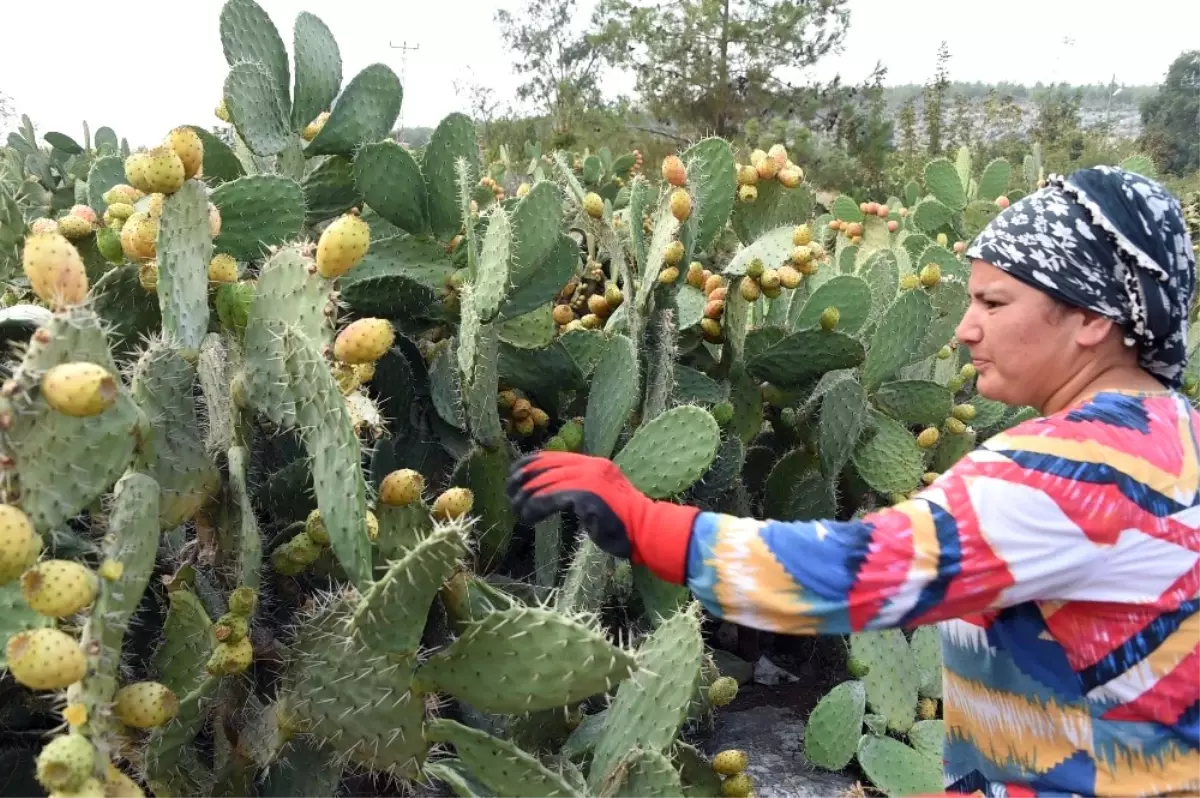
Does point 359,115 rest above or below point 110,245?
above

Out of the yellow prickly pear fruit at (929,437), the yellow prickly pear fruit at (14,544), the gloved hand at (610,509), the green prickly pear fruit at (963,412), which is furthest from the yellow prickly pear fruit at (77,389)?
the green prickly pear fruit at (963,412)

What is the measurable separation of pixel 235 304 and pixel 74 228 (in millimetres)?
551

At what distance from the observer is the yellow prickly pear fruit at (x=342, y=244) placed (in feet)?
3.89

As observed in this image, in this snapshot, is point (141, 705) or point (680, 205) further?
point (680, 205)

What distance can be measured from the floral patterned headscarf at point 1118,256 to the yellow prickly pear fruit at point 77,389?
3.43ft

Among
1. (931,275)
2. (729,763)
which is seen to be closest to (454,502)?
(729,763)

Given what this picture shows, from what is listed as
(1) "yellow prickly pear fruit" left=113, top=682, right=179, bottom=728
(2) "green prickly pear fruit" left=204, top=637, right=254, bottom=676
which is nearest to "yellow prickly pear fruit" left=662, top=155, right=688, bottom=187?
(2) "green prickly pear fruit" left=204, top=637, right=254, bottom=676

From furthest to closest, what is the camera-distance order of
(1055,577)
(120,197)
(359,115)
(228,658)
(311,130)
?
1. (311,130)
2. (359,115)
3. (120,197)
4. (228,658)
5. (1055,577)

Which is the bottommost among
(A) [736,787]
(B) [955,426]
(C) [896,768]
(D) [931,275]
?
(C) [896,768]

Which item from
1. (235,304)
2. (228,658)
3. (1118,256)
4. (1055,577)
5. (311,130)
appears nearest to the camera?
(1055,577)

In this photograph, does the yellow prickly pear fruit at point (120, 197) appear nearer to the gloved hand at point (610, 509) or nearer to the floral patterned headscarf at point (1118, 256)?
the gloved hand at point (610, 509)

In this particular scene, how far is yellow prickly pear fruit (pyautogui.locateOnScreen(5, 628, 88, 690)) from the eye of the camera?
0.87 meters

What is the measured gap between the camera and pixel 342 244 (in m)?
1.19

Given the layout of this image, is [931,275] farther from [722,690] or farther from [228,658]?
[228,658]
